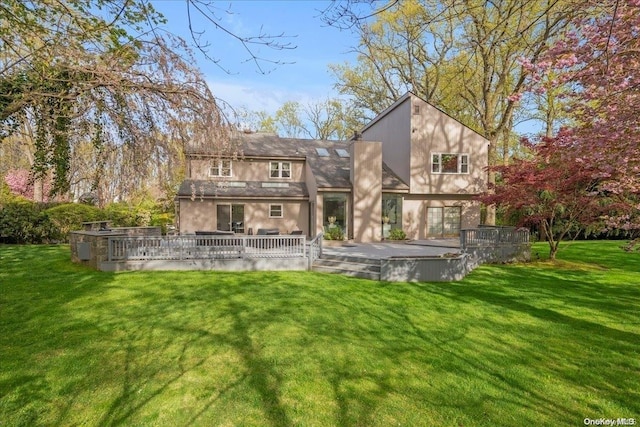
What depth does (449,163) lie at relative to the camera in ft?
65.8

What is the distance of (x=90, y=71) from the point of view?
4.61 meters

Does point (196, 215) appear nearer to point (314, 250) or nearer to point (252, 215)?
point (252, 215)

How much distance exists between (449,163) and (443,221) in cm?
338

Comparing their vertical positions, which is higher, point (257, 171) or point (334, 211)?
point (257, 171)

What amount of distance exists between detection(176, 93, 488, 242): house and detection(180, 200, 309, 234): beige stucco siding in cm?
5

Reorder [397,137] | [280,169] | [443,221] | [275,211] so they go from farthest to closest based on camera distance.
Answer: [280,169]
[397,137]
[443,221]
[275,211]

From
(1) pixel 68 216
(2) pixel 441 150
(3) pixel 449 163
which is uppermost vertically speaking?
(2) pixel 441 150

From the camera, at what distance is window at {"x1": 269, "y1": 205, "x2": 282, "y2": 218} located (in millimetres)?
19688

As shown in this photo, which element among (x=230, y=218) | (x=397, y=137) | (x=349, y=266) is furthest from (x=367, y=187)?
(x=230, y=218)

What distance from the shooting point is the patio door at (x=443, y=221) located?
66.7 feet

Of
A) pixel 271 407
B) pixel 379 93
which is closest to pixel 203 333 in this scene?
pixel 271 407

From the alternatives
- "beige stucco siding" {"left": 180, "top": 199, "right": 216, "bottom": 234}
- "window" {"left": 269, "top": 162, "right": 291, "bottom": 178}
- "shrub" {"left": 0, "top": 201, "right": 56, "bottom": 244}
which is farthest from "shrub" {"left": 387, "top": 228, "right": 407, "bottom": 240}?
"shrub" {"left": 0, "top": 201, "right": 56, "bottom": 244}

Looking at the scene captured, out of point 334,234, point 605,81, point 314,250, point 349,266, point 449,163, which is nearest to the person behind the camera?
point 605,81

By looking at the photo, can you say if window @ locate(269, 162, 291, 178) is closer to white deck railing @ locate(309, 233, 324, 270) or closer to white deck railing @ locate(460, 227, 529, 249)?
white deck railing @ locate(309, 233, 324, 270)
